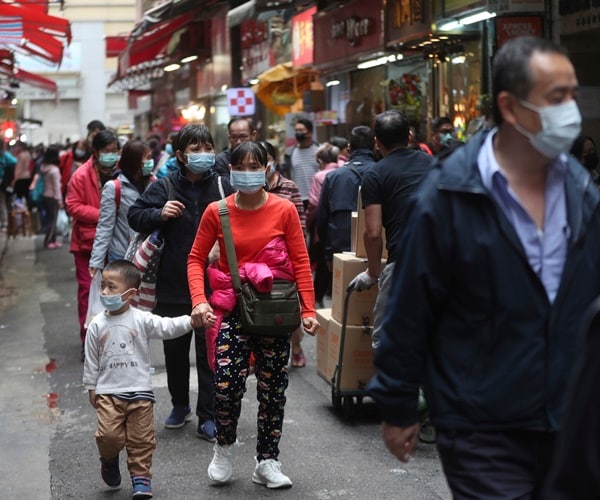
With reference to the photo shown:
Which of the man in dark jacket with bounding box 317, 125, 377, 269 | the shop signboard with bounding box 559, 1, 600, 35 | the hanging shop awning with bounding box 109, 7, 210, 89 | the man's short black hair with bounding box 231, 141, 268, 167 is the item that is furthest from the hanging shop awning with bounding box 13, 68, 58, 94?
the man's short black hair with bounding box 231, 141, 268, 167

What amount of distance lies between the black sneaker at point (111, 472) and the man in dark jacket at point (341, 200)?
3899mm

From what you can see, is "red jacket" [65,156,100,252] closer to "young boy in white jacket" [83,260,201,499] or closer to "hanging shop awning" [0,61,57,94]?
"young boy in white jacket" [83,260,201,499]

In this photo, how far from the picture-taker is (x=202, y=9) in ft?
73.8

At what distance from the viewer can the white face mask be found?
10.5 feet

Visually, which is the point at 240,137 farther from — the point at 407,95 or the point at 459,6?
the point at 407,95

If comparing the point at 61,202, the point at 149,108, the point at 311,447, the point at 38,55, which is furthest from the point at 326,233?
the point at 149,108

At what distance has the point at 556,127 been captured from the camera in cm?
320

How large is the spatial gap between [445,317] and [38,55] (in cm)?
2136

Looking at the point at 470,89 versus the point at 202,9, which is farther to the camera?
the point at 202,9

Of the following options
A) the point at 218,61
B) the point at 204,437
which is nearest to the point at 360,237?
the point at 204,437

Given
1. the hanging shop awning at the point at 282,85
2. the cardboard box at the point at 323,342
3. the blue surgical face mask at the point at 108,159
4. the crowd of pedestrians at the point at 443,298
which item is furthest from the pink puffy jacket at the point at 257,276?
the hanging shop awning at the point at 282,85

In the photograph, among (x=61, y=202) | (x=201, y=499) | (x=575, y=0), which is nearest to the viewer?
(x=201, y=499)

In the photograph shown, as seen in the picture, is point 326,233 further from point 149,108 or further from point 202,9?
point 149,108

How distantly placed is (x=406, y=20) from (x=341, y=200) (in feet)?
15.8
